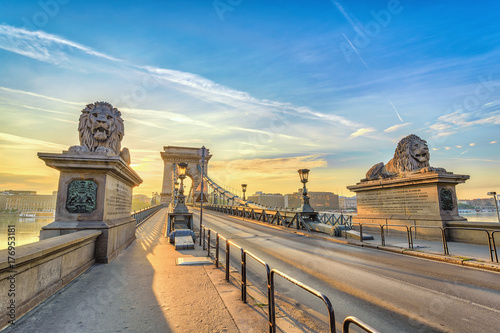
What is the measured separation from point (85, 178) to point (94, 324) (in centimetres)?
393

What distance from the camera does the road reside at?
3.60 meters

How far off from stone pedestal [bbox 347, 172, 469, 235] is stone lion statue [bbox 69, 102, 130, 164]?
40.2 feet

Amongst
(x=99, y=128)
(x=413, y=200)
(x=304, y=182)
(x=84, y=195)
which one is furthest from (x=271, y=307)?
(x=304, y=182)

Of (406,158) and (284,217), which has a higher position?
(406,158)

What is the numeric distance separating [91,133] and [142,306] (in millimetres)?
5213

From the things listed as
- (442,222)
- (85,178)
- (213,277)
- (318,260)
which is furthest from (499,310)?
(85,178)

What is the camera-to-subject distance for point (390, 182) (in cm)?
1270

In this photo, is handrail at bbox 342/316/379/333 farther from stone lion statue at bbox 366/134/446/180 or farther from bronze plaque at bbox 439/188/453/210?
stone lion statue at bbox 366/134/446/180

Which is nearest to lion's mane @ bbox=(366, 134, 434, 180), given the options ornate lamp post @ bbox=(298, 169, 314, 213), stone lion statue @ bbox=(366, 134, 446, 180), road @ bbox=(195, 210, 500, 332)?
stone lion statue @ bbox=(366, 134, 446, 180)

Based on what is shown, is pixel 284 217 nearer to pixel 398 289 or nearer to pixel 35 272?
pixel 398 289

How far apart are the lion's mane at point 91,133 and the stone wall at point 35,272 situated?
286 centimetres

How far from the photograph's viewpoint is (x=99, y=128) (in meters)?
6.98

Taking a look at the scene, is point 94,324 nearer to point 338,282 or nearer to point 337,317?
point 337,317

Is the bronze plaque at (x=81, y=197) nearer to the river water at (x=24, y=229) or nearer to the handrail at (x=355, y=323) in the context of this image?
the river water at (x=24, y=229)
